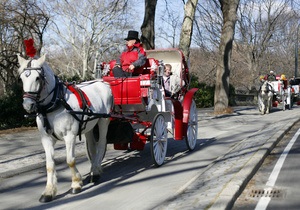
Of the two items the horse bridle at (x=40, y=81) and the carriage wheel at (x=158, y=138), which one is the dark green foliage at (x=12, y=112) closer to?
the carriage wheel at (x=158, y=138)

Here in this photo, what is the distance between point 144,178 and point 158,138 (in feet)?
4.51

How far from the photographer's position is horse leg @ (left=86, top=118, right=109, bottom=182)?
7879 mm

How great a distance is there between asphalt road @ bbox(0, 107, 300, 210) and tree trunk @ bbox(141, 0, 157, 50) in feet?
28.6

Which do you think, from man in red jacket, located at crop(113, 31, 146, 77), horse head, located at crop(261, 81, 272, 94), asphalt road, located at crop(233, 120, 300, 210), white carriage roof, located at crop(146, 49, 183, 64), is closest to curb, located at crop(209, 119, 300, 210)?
asphalt road, located at crop(233, 120, 300, 210)

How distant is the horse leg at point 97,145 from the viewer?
7.88 m

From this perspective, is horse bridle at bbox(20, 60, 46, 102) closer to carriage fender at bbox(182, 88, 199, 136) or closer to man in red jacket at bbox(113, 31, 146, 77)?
man in red jacket at bbox(113, 31, 146, 77)

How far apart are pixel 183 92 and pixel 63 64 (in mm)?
49788

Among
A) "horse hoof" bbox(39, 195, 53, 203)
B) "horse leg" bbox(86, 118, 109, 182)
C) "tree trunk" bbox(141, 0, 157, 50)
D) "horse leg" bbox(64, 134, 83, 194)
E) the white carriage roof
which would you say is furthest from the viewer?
"tree trunk" bbox(141, 0, 157, 50)

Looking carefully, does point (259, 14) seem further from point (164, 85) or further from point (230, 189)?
point (230, 189)

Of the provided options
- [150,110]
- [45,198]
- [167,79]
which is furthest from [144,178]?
[167,79]

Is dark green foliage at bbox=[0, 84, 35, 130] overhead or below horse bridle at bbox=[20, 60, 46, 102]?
below

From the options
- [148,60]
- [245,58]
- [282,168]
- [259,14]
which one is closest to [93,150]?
[148,60]

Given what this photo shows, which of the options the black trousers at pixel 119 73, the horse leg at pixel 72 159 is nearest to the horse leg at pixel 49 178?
the horse leg at pixel 72 159

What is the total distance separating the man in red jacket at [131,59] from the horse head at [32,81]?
3.00 metres
